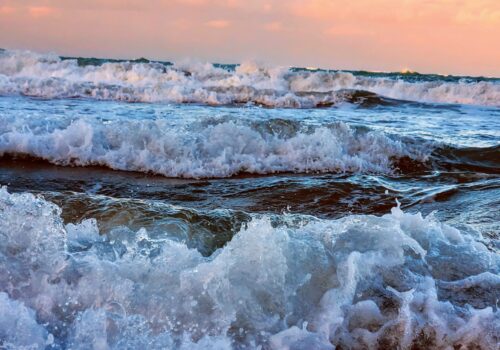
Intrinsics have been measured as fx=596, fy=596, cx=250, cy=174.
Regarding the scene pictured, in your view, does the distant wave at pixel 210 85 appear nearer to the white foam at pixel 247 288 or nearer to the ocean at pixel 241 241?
the ocean at pixel 241 241

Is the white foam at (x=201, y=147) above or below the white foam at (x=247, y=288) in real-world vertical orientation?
below

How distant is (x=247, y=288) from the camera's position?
2.50 metres

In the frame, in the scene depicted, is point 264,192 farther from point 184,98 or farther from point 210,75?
point 210,75

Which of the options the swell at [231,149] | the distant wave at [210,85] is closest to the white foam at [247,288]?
the swell at [231,149]

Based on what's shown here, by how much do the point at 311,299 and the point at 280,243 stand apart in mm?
326

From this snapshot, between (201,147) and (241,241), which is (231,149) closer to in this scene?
(201,147)

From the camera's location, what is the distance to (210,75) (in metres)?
19.6

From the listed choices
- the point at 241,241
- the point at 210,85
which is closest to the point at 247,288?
the point at 241,241

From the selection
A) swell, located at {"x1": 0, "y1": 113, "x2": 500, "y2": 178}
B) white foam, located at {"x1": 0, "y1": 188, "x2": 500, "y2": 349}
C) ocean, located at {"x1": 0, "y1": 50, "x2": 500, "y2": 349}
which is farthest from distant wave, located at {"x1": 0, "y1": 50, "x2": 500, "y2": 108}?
white foam, located at {"x1": 0, "y1": 188, "x2": 500, "y2": 349}

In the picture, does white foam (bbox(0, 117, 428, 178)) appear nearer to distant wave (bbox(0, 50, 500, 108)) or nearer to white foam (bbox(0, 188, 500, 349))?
white foam (bbox(0, 188, 500, 349))

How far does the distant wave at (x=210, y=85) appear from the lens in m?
14.3

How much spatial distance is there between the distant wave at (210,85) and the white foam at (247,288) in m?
11.3

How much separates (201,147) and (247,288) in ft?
15.3

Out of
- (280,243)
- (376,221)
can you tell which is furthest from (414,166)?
(280,243)
